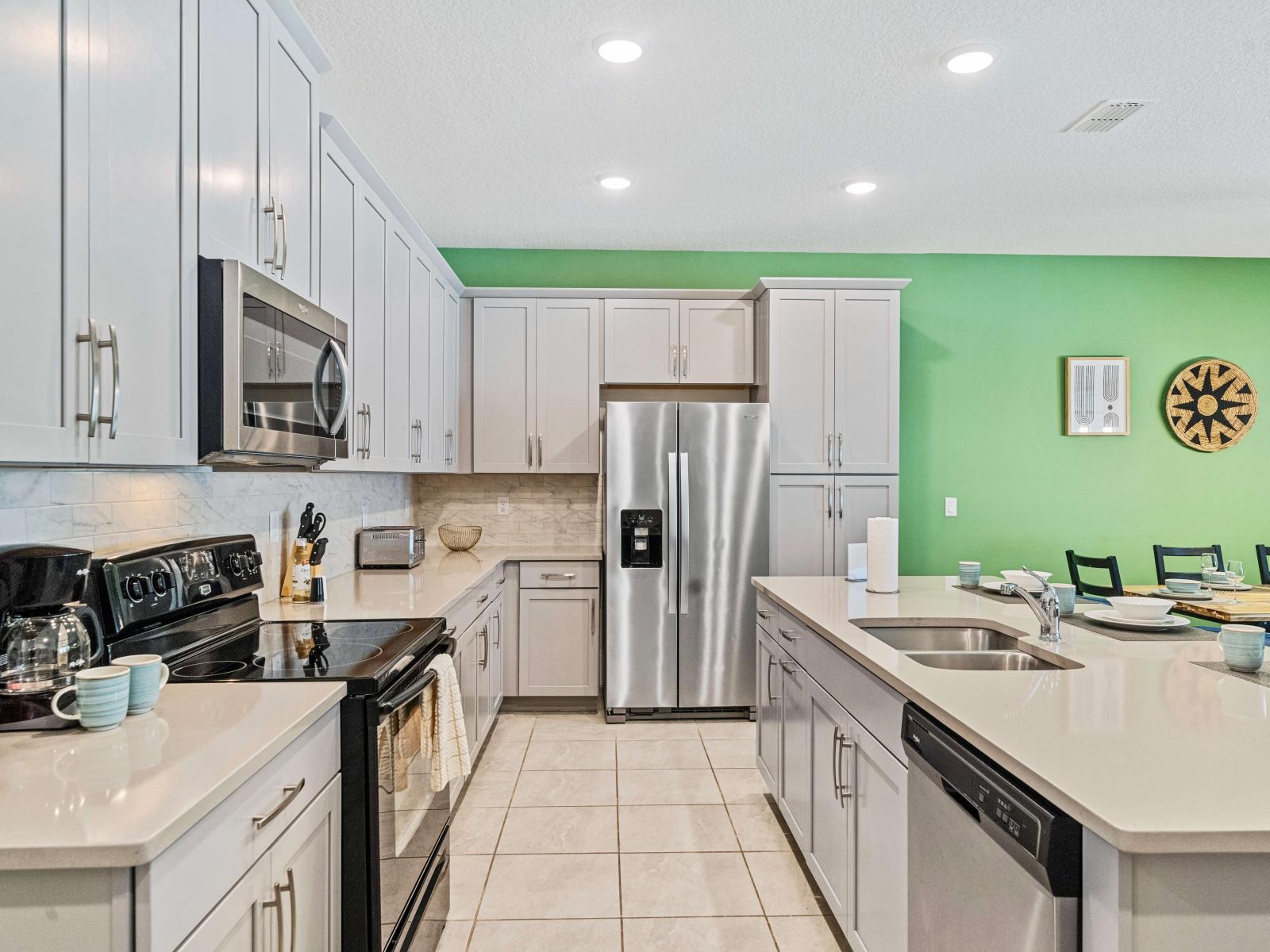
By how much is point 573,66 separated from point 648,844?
2.73 m

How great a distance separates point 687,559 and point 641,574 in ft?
0.85

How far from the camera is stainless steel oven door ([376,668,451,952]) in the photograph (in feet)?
5.47

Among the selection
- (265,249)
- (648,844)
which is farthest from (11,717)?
(648,844)

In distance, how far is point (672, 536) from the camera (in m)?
4.15

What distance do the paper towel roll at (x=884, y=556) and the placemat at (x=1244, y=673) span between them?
1070 millimetres

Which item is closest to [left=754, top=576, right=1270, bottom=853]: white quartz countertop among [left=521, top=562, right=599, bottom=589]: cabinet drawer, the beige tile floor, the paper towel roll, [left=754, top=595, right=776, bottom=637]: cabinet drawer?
the paper towel roll

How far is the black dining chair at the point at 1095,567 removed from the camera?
394cm

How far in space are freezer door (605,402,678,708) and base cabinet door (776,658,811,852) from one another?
141cm

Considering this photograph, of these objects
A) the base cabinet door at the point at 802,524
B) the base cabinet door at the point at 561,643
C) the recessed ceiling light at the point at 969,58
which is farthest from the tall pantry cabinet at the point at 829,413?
the recessed ceiling light at the point at 969,58

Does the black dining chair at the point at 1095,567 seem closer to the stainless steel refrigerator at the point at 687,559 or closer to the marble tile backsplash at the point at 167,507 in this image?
the stainless steel refrigerator at the point at 687,559

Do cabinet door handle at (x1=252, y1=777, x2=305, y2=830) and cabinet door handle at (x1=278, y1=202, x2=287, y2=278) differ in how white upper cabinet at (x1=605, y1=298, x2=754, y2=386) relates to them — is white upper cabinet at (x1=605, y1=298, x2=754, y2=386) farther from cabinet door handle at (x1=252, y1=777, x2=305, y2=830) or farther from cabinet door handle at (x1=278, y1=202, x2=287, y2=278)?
cabinet door handle at (x1=252, y1=777, x2=305, y2=830)

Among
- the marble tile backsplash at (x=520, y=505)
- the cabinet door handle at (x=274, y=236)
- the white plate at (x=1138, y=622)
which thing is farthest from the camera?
the marble tile backsplash at (x=520, y=505)

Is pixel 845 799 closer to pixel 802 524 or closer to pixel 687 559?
pixel 687 559

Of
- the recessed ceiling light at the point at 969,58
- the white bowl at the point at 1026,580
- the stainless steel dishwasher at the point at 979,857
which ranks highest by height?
the recessed ceiling light at the point at 969,58
